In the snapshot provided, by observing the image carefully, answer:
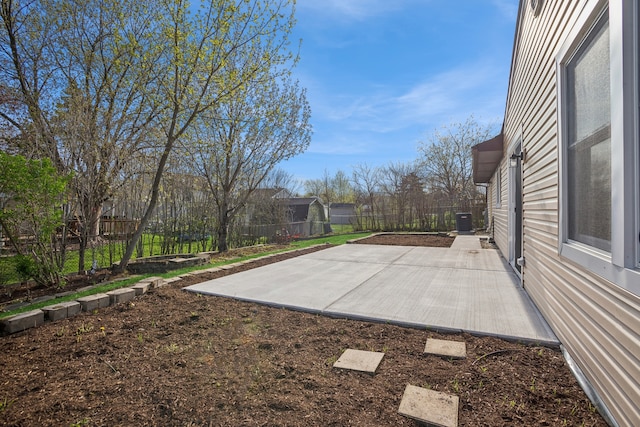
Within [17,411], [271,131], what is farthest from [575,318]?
[271,131]

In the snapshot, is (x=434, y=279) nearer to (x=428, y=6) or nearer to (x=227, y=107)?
(x=428, y=6)

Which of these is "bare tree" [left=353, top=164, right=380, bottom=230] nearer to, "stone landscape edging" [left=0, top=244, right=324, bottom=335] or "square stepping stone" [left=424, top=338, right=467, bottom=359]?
"stone landscape edging" [left=0, top=244, right=324, bottom=335]

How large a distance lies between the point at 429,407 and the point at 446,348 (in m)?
0.78

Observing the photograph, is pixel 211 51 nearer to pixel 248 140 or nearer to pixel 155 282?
pixel 248 140

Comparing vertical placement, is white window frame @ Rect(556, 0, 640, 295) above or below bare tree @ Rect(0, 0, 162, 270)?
below

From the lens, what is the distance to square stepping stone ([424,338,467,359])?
2.26 m

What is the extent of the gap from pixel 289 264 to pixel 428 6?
5527 millimetres

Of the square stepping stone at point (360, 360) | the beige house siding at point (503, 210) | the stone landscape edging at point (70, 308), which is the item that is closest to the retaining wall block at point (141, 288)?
the stone landscape edging at point (70, 308)

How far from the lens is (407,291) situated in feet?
12.9

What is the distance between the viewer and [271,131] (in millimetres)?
9078

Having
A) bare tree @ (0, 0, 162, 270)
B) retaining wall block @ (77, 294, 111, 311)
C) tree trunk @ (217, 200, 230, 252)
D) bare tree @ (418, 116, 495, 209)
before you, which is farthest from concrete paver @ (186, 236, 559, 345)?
bare tree @ (418, 116, 495, 209)

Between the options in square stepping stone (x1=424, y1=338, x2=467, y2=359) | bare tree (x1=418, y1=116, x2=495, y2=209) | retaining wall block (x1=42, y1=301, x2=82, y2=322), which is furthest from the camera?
bare tree (x1=418, y1=116, x2=495, y2=209)

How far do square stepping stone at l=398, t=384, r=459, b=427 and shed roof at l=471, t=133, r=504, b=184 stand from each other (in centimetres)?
630

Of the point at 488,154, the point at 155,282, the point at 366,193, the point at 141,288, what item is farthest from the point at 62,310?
the point at 366,193
